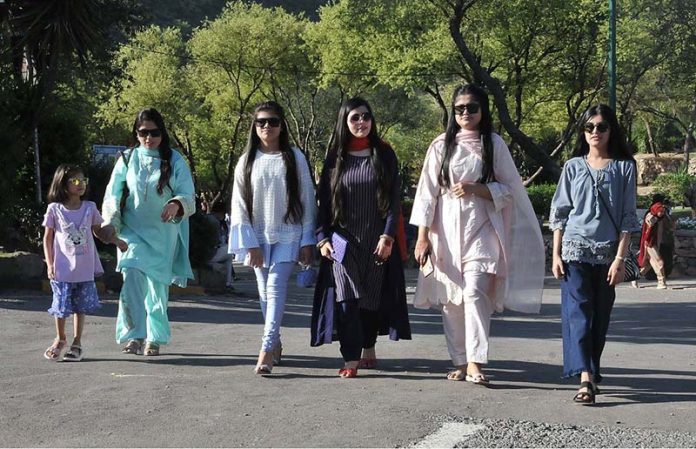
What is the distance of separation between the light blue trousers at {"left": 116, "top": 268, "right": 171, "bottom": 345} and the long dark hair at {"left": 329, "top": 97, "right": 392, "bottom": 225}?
5.74ft

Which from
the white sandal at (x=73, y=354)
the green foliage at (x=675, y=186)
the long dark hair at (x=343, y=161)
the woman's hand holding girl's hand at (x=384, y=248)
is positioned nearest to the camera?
the woman's hand holding girl's hand at (x=384, y=248)

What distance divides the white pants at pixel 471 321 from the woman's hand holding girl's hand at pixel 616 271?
3.13ft

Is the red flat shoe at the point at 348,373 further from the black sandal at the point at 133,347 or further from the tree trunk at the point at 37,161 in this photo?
the tree trunk at the point at 37,161

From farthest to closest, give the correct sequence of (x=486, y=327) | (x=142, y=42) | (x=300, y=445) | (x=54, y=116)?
(x=142, y=42)
(x=54, y=116)
(x=486, y=327)
(x=300, y=445)

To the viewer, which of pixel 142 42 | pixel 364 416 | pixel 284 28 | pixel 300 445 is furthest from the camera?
pixel 142 42

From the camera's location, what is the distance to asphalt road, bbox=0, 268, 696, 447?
5930 mm

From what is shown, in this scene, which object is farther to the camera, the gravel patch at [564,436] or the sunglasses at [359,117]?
the sunglasses at [359,117]

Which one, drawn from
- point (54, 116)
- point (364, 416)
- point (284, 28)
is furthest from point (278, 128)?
point (284, 28)

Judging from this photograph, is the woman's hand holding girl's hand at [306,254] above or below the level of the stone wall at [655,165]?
below

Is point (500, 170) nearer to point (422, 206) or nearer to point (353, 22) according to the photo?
point (422, 206)

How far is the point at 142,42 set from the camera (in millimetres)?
65250

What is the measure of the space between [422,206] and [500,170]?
586 mm

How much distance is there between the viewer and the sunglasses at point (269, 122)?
8.11 m

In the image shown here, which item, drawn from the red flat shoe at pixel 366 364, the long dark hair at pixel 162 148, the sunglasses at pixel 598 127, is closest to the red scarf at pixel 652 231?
the red flat shoe at pixel 366 364
